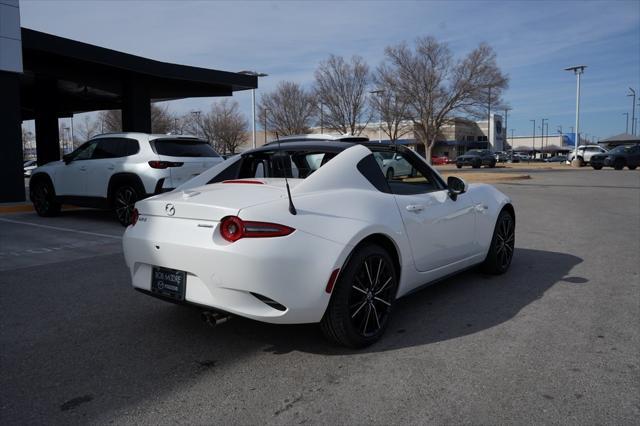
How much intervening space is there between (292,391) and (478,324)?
1.90m

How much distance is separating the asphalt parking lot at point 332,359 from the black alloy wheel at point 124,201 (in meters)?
3.63

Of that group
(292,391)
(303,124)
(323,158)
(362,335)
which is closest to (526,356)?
(362,335)

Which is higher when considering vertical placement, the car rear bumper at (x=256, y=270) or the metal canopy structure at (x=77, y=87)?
the metal canopy structure at (x=77, y=87)

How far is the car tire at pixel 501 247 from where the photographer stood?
5883mm

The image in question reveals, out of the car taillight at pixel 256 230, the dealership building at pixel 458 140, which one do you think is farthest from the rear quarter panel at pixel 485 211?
the dealership building at pixel 458 140

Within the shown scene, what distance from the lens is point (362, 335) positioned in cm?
382

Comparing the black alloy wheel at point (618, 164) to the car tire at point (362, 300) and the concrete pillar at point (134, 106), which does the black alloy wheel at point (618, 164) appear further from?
the car tire at point (362, 300)

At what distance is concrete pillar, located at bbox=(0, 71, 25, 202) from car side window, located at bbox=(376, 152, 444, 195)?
41.4 ft

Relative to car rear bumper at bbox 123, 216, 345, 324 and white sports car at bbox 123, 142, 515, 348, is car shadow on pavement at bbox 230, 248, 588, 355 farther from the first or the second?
car rear bumper at bbox 123, 216, 345, 324

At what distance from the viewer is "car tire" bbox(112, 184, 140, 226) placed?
9.77m

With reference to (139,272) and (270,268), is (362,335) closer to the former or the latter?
(270,268)

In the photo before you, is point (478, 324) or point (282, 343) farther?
point (478, 324)

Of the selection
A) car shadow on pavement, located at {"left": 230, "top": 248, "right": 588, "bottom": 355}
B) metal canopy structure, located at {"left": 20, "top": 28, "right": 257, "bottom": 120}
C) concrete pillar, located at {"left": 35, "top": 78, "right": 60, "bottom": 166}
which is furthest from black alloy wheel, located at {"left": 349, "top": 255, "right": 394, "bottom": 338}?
concrete pillar, located at {"left": 35, "top": 78, "right": 60, "bottom": 166}

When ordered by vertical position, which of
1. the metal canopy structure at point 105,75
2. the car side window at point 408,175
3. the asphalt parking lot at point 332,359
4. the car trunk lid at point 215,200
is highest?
the metal canopy structure at point 105,75
